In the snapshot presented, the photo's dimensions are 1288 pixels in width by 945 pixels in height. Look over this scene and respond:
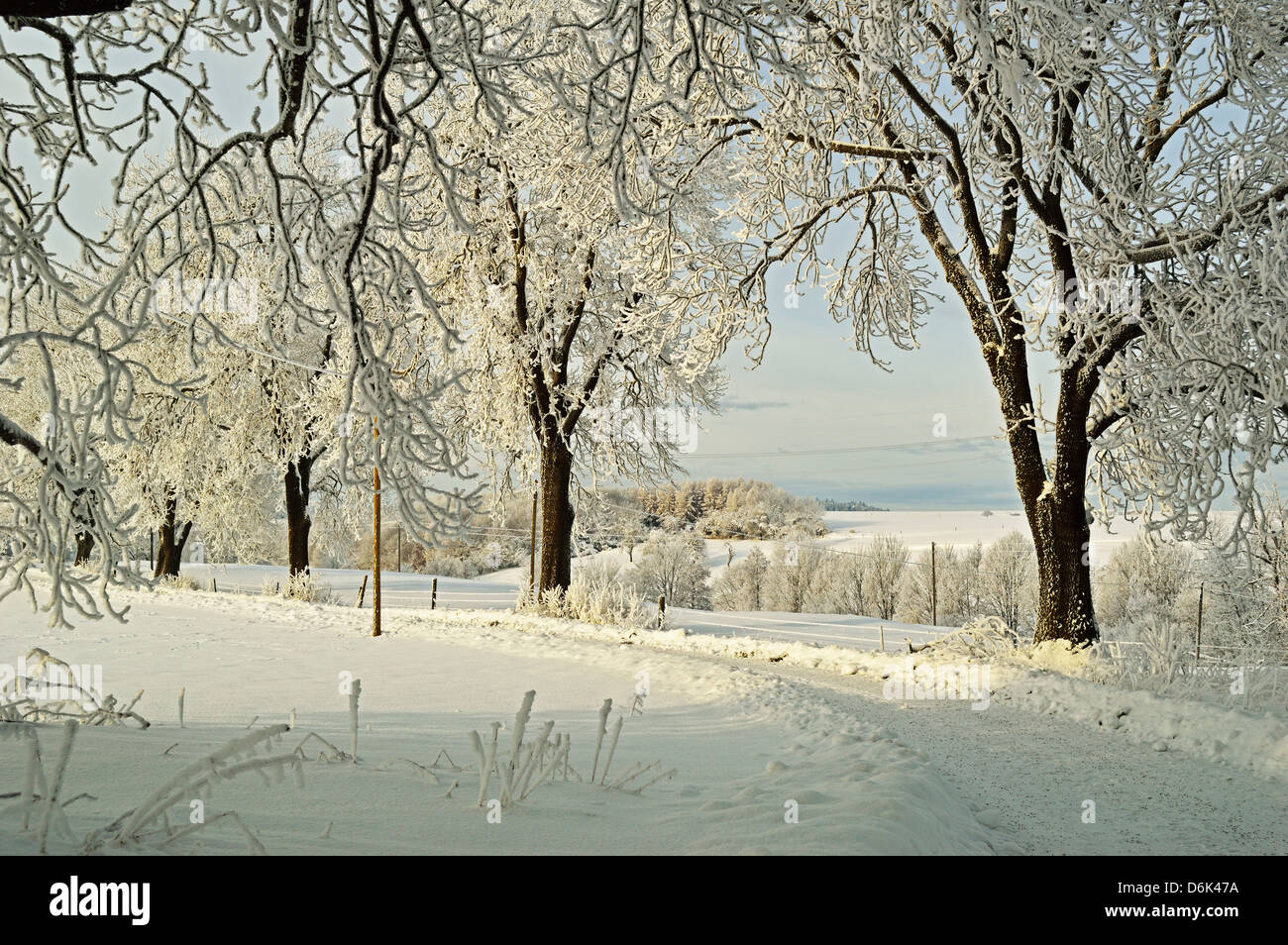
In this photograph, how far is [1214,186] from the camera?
788 cm

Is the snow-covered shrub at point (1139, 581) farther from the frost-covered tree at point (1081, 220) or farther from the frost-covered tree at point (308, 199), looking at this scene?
the frost-covered tree at point (308, 199)

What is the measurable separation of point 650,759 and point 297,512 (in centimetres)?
1901

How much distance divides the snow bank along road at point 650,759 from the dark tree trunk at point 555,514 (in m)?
4.83

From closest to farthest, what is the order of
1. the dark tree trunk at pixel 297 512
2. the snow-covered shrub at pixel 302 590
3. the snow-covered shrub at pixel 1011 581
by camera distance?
the snow-covered shrub at pixel 302 590 → the dark tree trunk at pixel 297 512 → the snow-covered shrub at pixel 1011 581

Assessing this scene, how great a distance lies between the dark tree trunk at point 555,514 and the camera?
14898mm

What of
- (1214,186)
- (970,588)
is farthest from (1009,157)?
(970,588)

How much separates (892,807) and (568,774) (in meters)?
1.37

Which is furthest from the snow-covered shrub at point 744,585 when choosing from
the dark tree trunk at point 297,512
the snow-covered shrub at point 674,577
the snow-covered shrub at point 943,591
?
the dark tree trunk at point 297,512

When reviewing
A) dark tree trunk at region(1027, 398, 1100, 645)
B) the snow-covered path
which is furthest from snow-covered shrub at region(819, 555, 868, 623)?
the snow-covered path

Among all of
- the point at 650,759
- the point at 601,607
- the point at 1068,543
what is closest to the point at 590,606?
the point at 601,607

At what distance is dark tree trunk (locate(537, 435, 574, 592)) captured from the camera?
48.9 feet

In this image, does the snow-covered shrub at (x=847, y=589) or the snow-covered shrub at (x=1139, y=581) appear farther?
the snow-covered shrub at (x=847, y=589)
